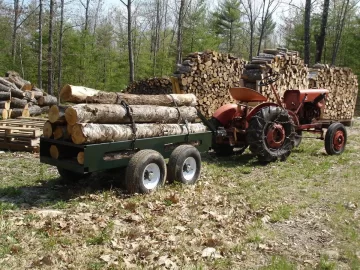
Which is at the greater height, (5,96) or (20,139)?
(5,96)

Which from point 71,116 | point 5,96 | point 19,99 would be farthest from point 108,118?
point 19,99

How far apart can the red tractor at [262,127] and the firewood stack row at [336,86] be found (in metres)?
6.13

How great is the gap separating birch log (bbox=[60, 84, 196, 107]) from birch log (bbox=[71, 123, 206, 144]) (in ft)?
1.54

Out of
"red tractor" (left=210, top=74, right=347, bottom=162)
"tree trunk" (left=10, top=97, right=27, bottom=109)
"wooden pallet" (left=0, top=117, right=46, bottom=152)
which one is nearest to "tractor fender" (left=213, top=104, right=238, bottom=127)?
"red tractor" (left=210, top=74, right=347, bottom=162)

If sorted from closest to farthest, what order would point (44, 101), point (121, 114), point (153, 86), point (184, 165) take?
point (121, 114) < point (184, 165) < point (153, 86) < point (44, 101)

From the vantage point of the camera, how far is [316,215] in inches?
202

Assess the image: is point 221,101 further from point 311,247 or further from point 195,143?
point 311,247

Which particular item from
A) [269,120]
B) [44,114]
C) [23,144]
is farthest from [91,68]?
A: [269,120]

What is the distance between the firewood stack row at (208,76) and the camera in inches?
473

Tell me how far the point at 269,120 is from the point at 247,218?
351 centimetres

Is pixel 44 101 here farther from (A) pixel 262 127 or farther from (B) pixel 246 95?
(A) pixel 262 127

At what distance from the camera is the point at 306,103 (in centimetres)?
975

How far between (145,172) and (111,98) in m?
1.26

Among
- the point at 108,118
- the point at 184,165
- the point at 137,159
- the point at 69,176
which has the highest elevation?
the point at 108,118
